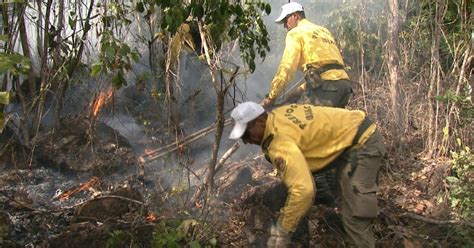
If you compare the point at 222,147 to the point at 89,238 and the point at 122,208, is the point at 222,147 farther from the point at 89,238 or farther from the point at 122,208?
the point at 89,238

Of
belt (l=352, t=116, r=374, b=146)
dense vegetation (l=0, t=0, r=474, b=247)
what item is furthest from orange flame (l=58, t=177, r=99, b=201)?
belt (l=352, t=116, r=374, b=146)

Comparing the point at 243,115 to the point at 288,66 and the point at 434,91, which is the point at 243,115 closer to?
the point at 288,66

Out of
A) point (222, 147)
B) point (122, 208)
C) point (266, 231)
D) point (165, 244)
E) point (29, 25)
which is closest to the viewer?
point (165, 244)

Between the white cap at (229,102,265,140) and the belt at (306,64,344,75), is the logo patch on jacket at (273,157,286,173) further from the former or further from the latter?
the belt at (306,64,344,75)

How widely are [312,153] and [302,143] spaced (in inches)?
5.4

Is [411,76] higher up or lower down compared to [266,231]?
higher up

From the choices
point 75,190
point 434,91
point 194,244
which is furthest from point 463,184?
point 75,190

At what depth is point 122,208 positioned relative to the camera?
13.3 ft

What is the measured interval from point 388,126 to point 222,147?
93.3 inches

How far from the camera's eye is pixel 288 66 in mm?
4770

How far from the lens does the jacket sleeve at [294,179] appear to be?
2900 mm

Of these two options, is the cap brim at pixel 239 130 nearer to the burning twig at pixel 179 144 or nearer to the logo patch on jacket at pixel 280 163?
the logo patch on jacket at pixel 280 163

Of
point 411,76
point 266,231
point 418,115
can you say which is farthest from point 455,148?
point 266,231

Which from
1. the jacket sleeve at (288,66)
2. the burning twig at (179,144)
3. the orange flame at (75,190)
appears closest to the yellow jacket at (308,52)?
the jacket sleeve at (288,66)
